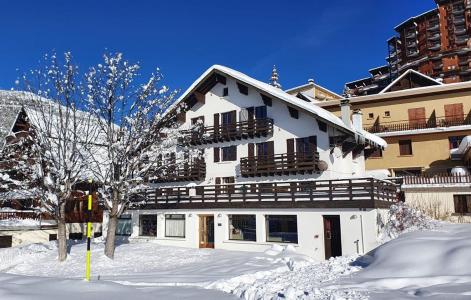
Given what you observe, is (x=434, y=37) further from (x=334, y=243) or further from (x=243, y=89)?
(x=334, y=243)

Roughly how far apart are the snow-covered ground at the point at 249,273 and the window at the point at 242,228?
1.50 metres

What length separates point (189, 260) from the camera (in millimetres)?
21906

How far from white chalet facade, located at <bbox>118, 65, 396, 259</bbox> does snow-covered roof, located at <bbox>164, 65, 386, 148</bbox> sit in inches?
3.5

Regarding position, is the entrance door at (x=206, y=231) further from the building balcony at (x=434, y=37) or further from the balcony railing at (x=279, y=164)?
the building balcony at (x=434, y=37)

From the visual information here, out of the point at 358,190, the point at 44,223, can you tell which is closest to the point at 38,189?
the point at 44,223

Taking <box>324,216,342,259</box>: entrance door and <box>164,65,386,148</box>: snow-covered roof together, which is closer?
<box>324,216,342,259</box>: entrance door

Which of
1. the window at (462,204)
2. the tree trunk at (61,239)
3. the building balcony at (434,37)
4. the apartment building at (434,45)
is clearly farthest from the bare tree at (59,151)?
the building balcony at (434,37)

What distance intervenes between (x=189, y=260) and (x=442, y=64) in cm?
7210

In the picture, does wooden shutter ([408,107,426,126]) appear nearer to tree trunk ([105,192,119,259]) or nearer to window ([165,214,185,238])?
window ([165,214,185,238])

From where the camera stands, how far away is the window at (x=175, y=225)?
28125 mm

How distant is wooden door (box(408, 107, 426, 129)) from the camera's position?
40.2 metres

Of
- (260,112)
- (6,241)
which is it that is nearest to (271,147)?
(260,112)

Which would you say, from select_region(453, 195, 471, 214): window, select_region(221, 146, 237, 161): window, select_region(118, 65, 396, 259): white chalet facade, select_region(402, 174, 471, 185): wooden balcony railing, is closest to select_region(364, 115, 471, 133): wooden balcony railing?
select_region(402, 174, 471, 185): wooden balcony railing

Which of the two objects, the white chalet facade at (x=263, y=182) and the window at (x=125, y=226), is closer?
the white chalet facade at (x=263, y=182)
